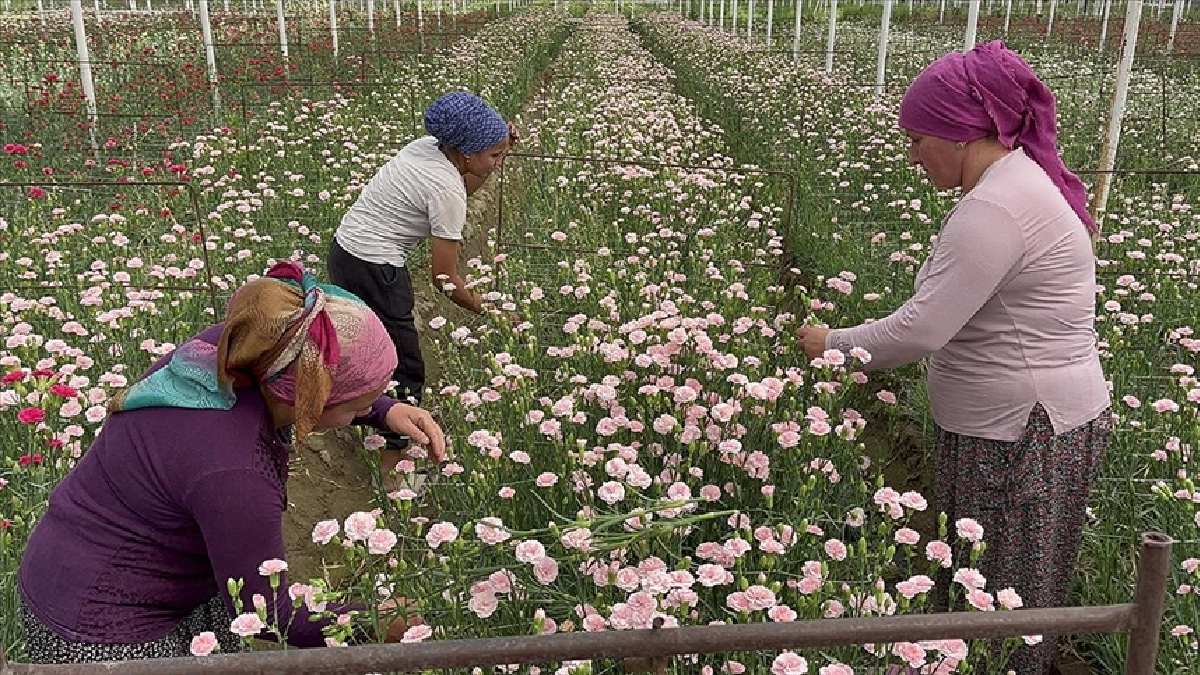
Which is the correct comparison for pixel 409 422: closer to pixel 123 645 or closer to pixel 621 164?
pixel 123 645

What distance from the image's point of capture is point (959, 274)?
213cm

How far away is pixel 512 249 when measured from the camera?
17.9 ft

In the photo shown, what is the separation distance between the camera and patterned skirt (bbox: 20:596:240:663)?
173cm

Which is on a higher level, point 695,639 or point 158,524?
point 695,639

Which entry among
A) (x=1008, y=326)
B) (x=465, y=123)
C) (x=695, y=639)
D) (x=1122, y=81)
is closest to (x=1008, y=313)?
(x=1008, y=326)

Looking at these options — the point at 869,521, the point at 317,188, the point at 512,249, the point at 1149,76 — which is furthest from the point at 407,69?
the point at 869,521

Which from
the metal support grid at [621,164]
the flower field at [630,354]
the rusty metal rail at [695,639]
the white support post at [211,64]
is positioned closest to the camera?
the rusty metal rail at [695,639]

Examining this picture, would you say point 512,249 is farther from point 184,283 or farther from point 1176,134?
point 1176,134

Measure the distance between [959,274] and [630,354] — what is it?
1.17 metres

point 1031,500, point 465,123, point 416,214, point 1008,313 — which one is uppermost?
point 465,123

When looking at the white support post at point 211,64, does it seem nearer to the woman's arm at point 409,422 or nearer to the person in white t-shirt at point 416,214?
the person in white t-shirt at point 416,214

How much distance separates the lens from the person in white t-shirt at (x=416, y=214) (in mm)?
3396

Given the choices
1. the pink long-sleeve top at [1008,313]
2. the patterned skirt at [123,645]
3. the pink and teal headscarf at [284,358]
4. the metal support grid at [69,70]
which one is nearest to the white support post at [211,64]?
the metal support grid at [69,70]

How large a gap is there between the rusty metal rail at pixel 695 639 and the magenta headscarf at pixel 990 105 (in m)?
1.19
